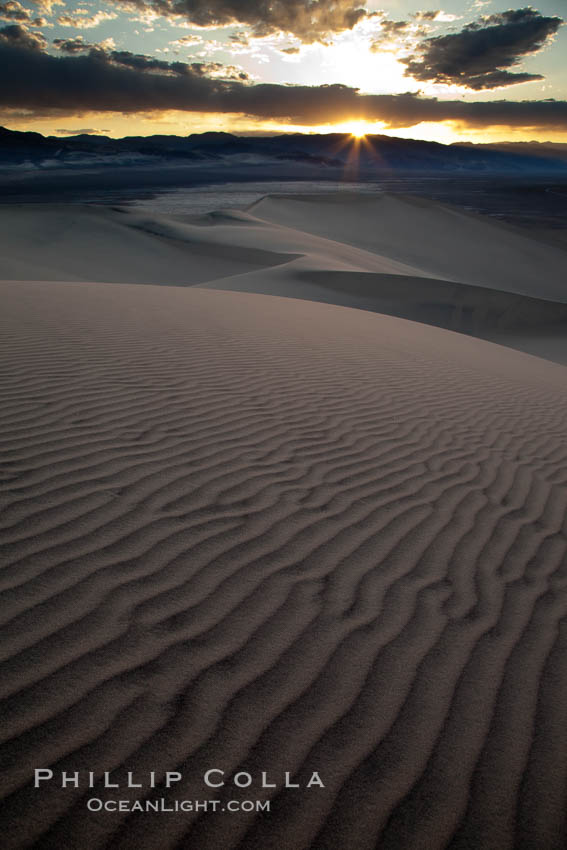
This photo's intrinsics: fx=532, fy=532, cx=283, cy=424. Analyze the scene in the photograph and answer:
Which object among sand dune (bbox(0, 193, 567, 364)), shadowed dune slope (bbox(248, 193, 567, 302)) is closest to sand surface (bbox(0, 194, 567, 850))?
sand dune (bbox(0, 193, 567, 364))

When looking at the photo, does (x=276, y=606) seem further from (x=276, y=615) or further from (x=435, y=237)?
(x=435, y=237)

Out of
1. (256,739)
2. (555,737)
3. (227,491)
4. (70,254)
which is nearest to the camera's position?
(256,739)

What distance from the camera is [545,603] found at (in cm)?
266

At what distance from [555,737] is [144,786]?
1.47 meters

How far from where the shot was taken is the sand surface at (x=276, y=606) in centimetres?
168

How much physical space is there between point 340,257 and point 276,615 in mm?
22318

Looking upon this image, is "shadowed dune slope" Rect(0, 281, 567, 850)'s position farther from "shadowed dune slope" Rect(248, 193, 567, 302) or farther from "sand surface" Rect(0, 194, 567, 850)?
"shadowed dune slope" Rect(248, 193, 567, 302)

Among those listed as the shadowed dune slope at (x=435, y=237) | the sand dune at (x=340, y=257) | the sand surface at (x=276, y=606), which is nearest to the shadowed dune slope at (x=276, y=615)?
the sand surface at (x=276, y=606)

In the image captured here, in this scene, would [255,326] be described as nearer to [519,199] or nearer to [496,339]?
[496,339]

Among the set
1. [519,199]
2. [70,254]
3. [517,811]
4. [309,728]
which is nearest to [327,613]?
[309,728]

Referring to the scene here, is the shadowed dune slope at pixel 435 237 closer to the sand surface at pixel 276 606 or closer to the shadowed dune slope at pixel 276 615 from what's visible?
the sand surface at pixel 276 606

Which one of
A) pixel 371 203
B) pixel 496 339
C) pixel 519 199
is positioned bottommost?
pixel 496 339

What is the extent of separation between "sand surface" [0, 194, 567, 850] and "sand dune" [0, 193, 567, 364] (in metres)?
11.2

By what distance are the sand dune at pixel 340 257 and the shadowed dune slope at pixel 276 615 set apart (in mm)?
11441
